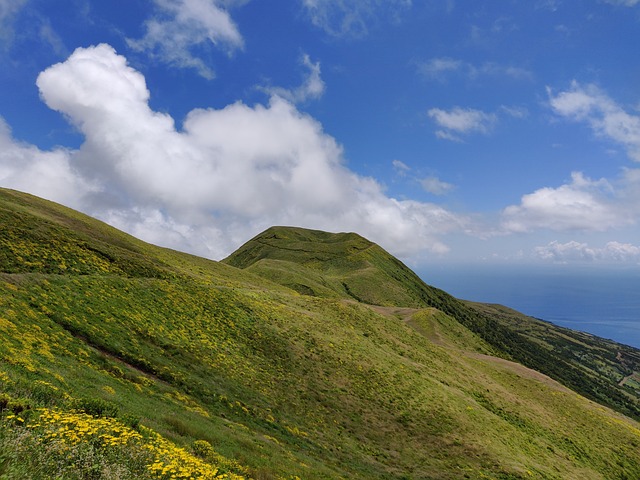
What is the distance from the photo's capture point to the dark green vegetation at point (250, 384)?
65.3 ft

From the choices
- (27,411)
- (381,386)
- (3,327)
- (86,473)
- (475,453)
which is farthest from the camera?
(381,386)

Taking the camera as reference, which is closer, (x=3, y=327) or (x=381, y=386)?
(x=3, y=327)

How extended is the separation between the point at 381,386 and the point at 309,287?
8351 cm

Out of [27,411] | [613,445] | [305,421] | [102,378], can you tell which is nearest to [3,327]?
[102,378]

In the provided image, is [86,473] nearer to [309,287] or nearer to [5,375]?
[5,375]

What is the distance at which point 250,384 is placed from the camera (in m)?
34.6

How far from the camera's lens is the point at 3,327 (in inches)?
873

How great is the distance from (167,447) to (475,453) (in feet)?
115

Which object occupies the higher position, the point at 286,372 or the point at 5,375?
the point at 5,375

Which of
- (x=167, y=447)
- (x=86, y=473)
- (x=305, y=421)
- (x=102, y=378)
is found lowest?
(x=305, y=421)

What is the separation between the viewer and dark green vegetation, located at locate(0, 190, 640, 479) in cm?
1989

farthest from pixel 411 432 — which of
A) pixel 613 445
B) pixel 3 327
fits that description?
pixel 613 445

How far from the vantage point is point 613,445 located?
176 feet

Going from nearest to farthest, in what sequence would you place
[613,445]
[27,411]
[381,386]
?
1. [27,411]
2. [381,386]
3. [613,445]
